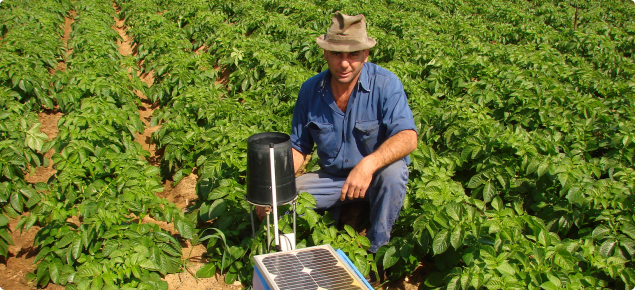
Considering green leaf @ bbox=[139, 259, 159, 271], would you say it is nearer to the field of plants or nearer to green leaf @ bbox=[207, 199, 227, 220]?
the field of plants

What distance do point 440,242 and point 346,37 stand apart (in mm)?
1061

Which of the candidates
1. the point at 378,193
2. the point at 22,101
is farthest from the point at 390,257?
the point at 22,101

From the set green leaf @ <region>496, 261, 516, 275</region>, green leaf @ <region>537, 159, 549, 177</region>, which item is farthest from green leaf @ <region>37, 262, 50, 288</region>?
green leaf @ <region>537, 159, 549, 177</region>

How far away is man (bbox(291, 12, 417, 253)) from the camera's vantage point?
243 cm

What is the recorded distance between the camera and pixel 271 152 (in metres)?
1.86

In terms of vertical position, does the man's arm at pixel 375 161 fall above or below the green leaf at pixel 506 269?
above

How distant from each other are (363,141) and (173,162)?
5.50 ft

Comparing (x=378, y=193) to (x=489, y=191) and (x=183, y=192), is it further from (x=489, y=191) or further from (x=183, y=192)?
(x=183, y=192)

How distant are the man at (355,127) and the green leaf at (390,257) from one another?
14 cm

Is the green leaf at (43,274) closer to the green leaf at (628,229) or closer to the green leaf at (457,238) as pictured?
the green leaf at (457,238)

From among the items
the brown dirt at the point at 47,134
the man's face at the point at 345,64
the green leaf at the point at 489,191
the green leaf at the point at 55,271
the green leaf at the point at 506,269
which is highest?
the man's face at the point at 345,64

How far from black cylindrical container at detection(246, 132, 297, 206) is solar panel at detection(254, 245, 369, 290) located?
23 centimetres

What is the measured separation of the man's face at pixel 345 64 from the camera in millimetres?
2441

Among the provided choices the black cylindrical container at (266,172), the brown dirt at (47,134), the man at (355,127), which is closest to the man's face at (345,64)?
the man at (355,127)
